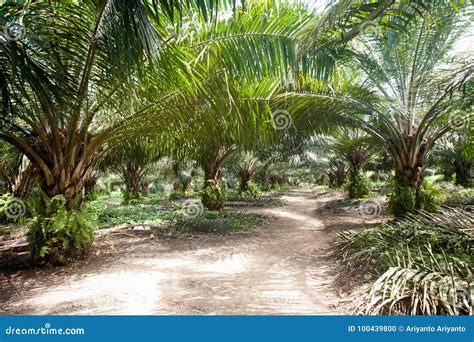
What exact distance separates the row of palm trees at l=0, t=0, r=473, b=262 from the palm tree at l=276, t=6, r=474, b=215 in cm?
3

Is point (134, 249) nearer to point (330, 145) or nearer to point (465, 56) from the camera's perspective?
point (465, 56)

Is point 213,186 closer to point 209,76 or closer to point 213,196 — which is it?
point 213,196

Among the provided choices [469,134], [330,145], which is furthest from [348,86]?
[330,145]

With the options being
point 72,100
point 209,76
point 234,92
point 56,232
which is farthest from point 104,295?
point 234,92

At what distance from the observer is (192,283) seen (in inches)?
136

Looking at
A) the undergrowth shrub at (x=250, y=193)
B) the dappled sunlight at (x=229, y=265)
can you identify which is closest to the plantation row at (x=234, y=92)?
the dappled sunlight at (x=229, y=265)

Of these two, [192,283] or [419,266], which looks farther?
[192,283]

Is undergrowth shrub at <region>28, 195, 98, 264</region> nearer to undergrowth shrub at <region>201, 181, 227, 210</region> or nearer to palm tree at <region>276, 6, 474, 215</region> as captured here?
palm tree at <region>276, 6, 474, 215</region>

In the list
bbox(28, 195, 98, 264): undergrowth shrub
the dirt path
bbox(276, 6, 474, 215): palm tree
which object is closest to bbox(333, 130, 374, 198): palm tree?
bbox(276, 6, 474, 215): palm tree

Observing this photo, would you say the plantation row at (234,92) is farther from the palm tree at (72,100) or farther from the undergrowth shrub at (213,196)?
the undergrowth shrub at (213,196)

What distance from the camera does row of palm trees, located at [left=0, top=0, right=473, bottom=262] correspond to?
2561 mm

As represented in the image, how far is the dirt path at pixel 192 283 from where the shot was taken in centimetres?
274

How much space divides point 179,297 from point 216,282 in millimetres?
624

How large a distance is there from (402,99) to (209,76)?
173 inches
